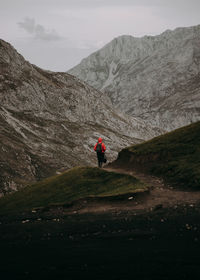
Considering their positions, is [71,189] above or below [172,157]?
below

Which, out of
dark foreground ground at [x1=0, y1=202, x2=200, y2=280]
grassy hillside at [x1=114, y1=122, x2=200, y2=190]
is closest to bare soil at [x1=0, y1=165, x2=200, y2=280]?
dark foreground ground at [x1=0, y1=202, x2=200, y2=280]

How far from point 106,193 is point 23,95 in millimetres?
137389

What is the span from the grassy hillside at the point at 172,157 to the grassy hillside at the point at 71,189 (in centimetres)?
Answer: 408

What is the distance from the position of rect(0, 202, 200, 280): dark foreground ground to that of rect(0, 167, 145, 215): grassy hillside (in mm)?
7797

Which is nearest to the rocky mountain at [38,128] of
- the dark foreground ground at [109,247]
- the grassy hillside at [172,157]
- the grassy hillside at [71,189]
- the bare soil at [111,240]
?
the grassy hillside at [71,189]

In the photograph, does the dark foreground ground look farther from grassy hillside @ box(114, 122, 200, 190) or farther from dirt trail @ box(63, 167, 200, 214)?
grassy hillside @ box(114, 122, 200, 190)

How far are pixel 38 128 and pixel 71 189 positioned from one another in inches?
4454

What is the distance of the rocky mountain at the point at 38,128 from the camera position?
10531 centimetres

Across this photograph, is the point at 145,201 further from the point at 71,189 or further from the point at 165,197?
the point at 71,189

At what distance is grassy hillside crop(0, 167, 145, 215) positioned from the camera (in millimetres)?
36469

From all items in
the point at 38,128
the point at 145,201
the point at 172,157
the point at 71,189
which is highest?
the point at 38,128

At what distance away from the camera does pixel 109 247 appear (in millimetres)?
18234

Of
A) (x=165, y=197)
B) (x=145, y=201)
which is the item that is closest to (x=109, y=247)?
(x=145, y=201)

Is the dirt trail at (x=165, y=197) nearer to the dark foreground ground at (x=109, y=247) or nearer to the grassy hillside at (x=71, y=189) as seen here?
the grassy hillside at (x=71, y=189)
